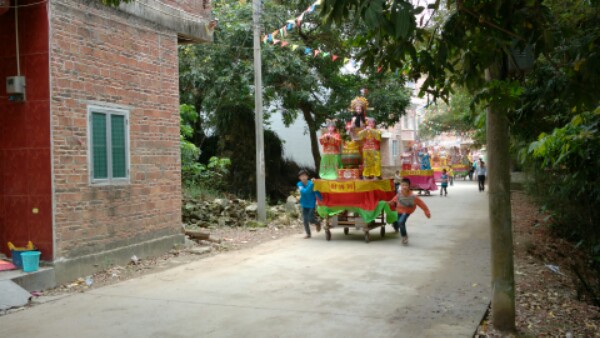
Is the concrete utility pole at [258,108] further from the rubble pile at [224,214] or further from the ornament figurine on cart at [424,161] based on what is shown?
the ornament figurine on cart at [424,161]

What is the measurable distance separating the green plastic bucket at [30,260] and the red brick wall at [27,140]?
26cm

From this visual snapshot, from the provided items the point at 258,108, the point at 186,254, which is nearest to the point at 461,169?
the point at 258,108

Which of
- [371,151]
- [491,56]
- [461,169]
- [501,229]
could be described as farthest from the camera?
[461,169]

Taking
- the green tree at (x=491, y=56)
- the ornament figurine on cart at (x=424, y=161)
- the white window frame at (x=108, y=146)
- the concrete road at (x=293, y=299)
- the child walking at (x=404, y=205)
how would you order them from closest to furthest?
1. the green tree at (x=491, y=56)
2. the concrete road at (x=293, y=299)
3. the white window frame at (x=108, y=146)
4. the child walking at (x=404, y=205)
5. the ornament figurine on cart at (x=424, y=161)

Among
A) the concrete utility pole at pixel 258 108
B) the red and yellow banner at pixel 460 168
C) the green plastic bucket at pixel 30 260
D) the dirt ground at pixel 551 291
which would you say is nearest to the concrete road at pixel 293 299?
the dirt ground at pixel 551 291

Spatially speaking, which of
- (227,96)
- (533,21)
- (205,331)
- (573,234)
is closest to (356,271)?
→ (205,331)

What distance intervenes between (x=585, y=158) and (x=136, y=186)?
7543 millimetres

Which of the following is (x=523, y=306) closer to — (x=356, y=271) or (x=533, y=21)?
(x=356, y=271)

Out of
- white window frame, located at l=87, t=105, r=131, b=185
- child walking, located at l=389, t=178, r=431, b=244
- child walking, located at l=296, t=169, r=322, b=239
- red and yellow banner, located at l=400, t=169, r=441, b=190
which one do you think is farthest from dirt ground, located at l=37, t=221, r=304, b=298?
red and yellow banner, located at l=400, t=169, r=441, b=190

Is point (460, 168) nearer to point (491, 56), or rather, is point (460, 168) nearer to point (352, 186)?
point (352, 186)

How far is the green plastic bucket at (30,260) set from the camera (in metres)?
7.72

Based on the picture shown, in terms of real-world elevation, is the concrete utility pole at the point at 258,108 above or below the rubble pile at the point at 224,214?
above

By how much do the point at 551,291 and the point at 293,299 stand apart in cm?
358

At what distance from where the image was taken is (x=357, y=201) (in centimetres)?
1184
